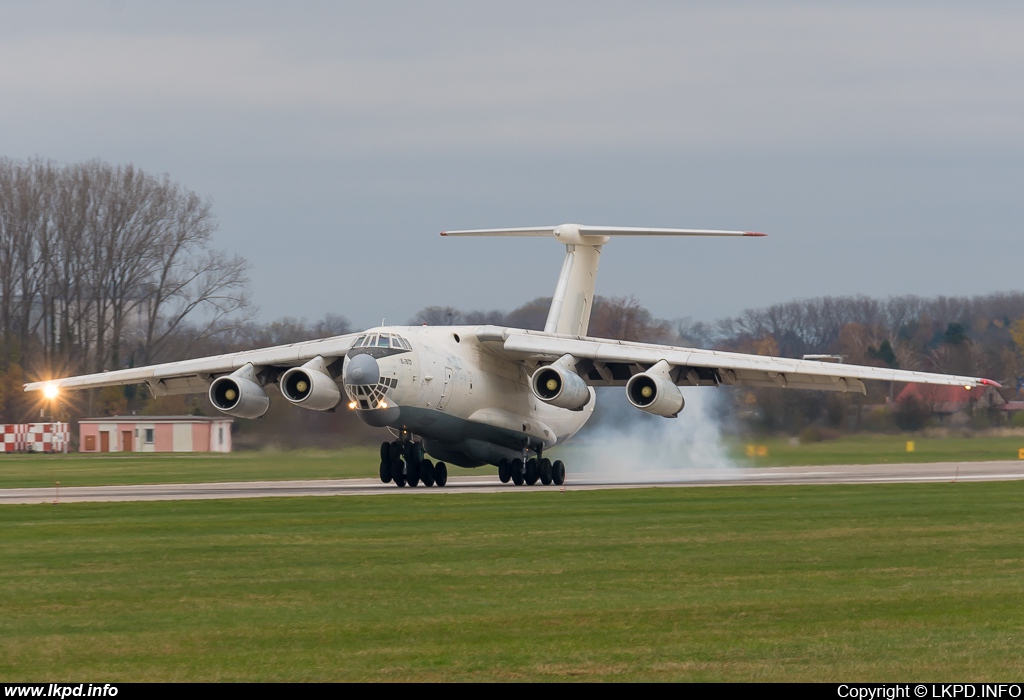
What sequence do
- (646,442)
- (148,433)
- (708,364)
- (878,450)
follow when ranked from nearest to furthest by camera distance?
1. (708,364)
2. (646,442)
3. (878,450)
4. (148,433)

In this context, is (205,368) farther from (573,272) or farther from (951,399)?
(951,399)

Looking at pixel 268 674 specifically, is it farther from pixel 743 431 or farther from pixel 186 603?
pixel 743 431

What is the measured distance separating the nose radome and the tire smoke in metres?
9.32

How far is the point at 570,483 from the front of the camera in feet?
93.2

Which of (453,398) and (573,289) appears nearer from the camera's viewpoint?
(453,398)

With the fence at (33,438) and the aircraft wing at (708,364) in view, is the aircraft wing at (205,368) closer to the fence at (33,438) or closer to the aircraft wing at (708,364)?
the aircraft wing at (708,364)

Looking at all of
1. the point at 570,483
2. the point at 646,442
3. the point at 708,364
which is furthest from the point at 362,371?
the point at 646,442

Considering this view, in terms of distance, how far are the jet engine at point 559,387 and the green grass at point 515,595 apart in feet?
21.7

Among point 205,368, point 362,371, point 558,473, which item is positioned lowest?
point 558,473

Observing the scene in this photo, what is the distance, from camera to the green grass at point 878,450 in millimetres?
33312

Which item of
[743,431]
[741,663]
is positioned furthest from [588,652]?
[743,431]

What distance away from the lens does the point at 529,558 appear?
1282cm

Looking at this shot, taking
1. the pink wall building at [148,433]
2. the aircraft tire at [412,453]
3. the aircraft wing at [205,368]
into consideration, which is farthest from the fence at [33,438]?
the aircraft tire at [412,453]

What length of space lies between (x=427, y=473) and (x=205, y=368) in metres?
4.62
